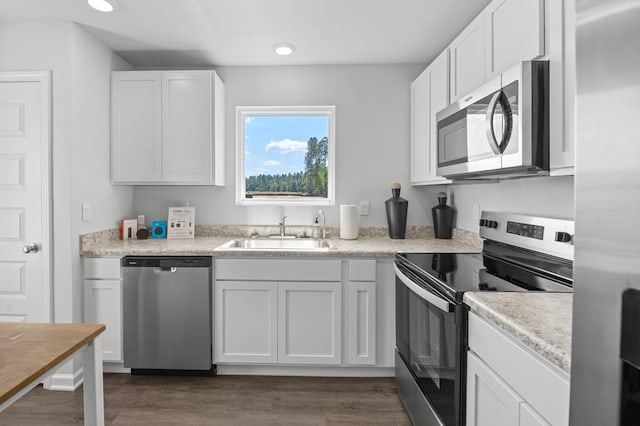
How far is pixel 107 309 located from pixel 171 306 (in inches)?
17.7

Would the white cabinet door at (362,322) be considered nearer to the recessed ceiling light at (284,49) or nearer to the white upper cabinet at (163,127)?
the white upper cabinet at (163,127)

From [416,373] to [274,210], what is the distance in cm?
180

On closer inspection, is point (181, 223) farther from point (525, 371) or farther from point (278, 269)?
point (525, 371)

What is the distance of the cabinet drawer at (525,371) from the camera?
88 cm

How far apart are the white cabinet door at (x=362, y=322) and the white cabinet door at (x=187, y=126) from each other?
4.69 ft

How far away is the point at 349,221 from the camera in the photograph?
3004 mm

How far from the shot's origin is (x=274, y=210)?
3260 mm

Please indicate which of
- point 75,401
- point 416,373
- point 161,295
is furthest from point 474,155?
point 75,401

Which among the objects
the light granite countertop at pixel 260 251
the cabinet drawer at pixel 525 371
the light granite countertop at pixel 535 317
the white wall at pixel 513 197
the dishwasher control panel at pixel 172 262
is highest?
the white wall at pixel 513 197

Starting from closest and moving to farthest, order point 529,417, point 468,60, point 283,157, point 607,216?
point 607,216 < point 529,417 < point 468,60 < point 283,157

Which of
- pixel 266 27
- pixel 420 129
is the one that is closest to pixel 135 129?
pixel 266 27

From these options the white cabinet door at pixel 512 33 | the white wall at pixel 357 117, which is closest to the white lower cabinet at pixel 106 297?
the white wall at pixel 357 117

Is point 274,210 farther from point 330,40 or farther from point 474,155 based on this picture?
point 474,155

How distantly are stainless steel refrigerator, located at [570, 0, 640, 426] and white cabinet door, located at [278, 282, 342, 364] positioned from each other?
80.6 inches
